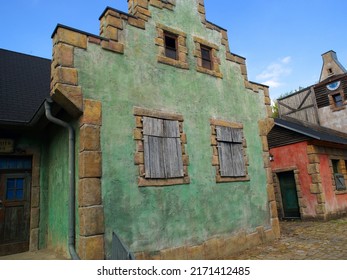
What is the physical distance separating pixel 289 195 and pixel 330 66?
49.5ft

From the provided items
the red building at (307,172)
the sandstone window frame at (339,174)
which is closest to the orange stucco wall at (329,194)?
the red building at (307,172)

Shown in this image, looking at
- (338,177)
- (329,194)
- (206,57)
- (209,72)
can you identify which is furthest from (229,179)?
(338,177)

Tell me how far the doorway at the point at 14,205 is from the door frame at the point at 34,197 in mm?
124

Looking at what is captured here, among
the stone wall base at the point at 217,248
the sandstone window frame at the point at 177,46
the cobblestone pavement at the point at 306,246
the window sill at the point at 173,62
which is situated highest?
the sandstone window frame at the point at 177,46

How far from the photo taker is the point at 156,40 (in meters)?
6.66

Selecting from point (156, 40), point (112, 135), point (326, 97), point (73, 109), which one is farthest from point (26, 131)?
point (326, 97)

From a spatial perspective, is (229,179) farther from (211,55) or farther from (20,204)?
(20,204)

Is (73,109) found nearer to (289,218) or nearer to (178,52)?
(178,52)

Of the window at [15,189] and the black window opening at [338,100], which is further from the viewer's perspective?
the black window opening at [338,100]

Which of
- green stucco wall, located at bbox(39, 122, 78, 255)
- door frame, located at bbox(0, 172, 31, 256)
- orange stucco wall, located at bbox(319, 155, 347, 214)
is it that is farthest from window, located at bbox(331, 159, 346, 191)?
door frame, located at bbox(0, 172, 31, 256)

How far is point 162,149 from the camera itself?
604cm

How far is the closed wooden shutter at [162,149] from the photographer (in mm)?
5781

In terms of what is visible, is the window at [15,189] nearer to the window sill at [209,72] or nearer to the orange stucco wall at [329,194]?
the window sill at [209,72]
